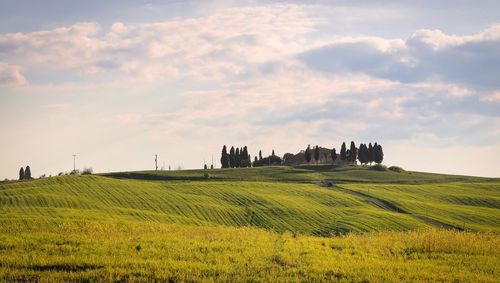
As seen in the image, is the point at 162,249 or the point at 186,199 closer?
the point at 162,249

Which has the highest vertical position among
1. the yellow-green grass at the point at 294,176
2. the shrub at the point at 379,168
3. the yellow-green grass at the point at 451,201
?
the shrub at the point at 379,168

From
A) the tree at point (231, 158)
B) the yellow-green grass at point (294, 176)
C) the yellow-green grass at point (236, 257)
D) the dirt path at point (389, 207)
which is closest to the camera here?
the yellow-green grass at point (236, 257)

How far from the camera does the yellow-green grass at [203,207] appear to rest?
64.7 meters

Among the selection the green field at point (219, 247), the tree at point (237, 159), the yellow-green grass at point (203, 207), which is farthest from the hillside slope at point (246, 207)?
the tree at point (237, 159)

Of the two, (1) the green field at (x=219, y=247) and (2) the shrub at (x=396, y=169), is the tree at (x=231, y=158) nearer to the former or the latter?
(2) the shrub at (x=396, y=169)

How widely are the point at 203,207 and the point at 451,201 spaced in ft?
200

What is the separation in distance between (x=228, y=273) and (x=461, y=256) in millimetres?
14413

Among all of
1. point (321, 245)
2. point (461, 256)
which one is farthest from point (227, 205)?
point (461, 256)

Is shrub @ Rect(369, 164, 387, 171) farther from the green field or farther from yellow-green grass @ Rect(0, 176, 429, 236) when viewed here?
the green field

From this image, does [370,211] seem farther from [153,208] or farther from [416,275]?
[416,275]

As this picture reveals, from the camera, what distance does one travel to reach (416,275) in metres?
23.1

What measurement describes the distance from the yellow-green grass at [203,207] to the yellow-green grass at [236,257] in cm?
2165

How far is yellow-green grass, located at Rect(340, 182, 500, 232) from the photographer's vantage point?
85312 mm

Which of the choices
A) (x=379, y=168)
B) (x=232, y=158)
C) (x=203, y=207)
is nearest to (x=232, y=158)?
(x=232, y=158)
